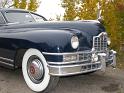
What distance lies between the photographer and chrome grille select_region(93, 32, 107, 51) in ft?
18.7

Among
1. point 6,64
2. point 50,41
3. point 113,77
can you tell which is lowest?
point 113,77

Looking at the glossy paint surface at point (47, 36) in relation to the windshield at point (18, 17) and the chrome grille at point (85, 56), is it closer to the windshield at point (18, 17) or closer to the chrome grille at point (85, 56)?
the chrome grille at point (85, 56)

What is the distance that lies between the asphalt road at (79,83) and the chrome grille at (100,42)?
0.76 metres

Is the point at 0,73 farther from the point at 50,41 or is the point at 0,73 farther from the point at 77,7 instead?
the point at 77,7

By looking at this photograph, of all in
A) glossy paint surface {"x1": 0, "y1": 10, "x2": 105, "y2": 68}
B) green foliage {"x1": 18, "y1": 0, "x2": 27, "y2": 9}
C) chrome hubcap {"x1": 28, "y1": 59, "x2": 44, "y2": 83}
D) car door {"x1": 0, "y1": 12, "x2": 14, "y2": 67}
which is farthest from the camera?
green foliage {"x1": 18, "y1": 0, "x2": 27, "y2": 9}

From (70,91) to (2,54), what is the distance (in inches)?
68.3

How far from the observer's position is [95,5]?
35.9 ft

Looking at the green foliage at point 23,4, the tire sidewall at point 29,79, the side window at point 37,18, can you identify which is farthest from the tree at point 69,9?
the tire sidewall at point 29,79

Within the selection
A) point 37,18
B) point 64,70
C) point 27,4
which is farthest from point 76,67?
point 27,4

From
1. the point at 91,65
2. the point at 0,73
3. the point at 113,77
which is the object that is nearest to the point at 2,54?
the point at 0,73

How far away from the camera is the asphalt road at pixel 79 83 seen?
5641 millimetres

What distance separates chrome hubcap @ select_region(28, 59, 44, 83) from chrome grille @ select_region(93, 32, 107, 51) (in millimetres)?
1074

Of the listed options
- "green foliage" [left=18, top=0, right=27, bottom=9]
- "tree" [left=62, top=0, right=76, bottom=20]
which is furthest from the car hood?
"green foliage" [left=18, top=0, right=27, bottom=9]

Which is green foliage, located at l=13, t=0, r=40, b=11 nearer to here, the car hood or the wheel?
the car hood
